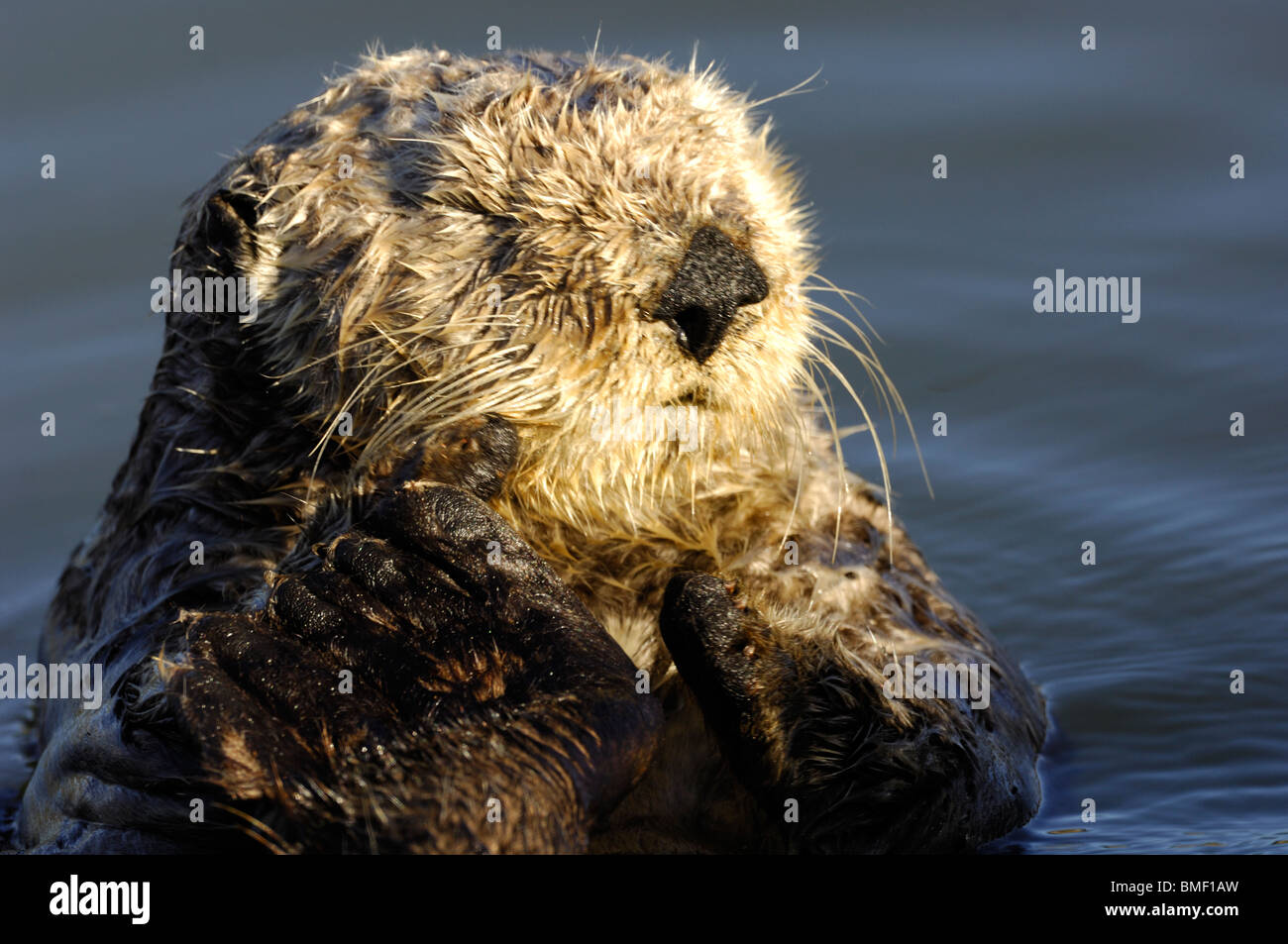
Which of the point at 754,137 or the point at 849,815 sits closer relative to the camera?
the point at 849,815

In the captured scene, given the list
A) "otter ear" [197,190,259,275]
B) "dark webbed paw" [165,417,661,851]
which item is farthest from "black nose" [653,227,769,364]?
"otter ear" [197,190,259,275]

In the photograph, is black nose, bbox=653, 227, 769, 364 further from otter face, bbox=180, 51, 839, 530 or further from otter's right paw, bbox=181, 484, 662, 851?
otter's right paw, bbox=181, 484, 662, 851

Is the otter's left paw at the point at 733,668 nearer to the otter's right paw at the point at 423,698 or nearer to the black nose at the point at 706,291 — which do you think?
the otter's right paw at the point at 423,698

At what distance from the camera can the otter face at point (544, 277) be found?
2953 millimetres

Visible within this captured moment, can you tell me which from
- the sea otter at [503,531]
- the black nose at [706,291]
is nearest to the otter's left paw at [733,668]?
the sea otter at [503,531]

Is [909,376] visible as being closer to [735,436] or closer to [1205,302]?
[1205,302]

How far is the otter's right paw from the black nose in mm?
496

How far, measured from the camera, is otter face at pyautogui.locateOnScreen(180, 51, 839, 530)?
295cm

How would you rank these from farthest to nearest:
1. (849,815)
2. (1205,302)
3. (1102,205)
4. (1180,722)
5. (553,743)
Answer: (1102,205), (1205,302), (1180,722), (849,815), (553,743)

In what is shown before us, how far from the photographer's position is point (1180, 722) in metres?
4.69

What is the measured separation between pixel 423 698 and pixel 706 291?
893 mm

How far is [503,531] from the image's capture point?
9.68 feet

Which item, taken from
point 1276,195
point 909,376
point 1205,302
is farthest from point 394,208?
point 1276,195
